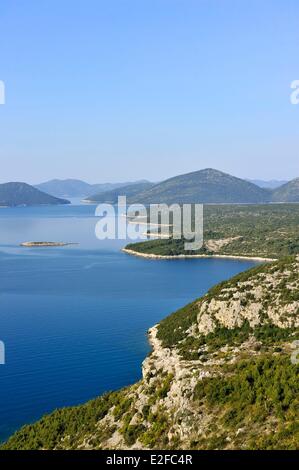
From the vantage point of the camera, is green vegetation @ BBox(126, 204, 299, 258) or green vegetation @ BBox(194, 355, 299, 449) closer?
green vegetation @ BBox(194, 355, 299, 449)

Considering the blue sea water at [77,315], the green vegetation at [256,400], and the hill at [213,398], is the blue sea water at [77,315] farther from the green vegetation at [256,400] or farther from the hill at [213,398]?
the green vegetation at [256,400]

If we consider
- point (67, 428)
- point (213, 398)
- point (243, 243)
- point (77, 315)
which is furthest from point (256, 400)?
point (243, 243)

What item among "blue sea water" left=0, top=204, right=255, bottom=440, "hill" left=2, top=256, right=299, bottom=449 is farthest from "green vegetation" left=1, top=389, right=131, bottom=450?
"blue sea water" left=0, top=204, right=255, bottom=440

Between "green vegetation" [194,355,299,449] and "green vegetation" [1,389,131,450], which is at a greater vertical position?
"green vegetation" [194,355,299,449]

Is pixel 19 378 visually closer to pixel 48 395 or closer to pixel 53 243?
pixel 48 395

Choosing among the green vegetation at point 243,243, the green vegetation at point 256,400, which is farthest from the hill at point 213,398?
the green vegetation at point 243,243

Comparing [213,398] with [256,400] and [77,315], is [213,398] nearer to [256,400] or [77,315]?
[256,400]

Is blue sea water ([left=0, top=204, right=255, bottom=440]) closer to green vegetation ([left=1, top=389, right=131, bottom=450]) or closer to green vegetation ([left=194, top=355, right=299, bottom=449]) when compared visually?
green vegetation ([left=1, top=389, right=131, bottom=450])
